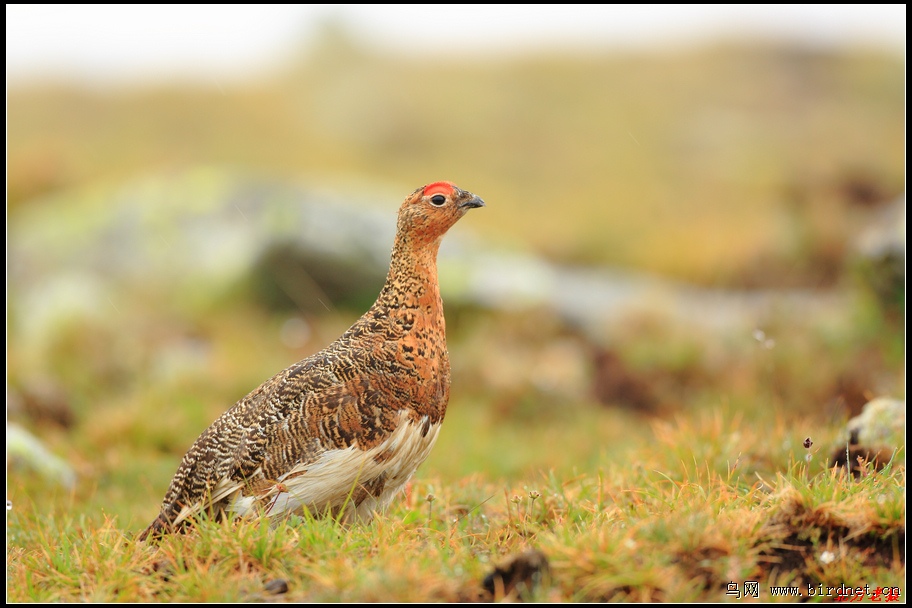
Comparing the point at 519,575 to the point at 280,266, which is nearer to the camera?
the point at 519,575

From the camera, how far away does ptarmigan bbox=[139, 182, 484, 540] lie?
422cm

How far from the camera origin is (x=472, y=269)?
12.2 metres

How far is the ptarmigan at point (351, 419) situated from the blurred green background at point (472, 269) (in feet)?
5.21

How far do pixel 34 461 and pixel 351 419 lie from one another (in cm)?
340

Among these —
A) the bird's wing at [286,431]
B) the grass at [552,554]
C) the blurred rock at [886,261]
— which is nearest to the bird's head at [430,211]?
the bird's wing at [286,431]

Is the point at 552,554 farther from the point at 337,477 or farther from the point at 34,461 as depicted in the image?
the point at 34,461

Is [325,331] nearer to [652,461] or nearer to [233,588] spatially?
[652,461]

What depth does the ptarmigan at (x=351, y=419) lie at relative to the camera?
13.8ft

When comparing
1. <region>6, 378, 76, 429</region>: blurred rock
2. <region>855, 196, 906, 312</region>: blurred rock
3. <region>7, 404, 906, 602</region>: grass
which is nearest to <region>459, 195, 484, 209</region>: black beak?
<region>7, 404, 906, 602</region>: grass

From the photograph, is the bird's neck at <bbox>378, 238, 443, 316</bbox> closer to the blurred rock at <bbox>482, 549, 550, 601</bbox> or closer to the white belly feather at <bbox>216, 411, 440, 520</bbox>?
the white belly feather at <bbox>216, 411, 440, 520</bbox>

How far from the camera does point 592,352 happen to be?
10836 mm

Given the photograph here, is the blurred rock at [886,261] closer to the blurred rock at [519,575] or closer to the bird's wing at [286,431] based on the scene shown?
the bird's wing at [286,431]

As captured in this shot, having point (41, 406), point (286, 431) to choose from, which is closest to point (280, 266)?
point (41, 406)

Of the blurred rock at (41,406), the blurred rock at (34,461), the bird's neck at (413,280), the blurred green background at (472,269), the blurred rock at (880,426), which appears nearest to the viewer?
the bird's neck at (413,280)
